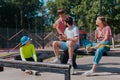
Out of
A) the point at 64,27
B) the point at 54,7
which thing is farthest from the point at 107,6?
the point at 64,27

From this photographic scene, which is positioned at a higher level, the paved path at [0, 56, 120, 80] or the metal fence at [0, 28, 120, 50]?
the paved path at [0, 56, 120, 80]

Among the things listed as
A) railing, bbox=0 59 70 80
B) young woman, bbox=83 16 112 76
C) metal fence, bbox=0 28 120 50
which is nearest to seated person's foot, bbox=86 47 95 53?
young woman, bbox=83 16 112 76

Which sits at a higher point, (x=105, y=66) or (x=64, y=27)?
(x=64, y=27)

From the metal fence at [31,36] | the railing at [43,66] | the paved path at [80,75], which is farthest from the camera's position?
the metal fence at [31,36]

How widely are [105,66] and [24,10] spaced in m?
77.5

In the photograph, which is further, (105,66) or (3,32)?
(3,32)

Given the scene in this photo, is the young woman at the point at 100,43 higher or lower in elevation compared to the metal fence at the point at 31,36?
higher

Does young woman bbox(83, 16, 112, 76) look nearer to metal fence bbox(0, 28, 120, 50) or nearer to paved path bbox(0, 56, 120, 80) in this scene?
paved path bbox(0, 56, 120, 80)

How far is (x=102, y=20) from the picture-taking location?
917 cm

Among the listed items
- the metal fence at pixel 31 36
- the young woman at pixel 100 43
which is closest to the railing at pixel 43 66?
the young woman at pixel 100 43

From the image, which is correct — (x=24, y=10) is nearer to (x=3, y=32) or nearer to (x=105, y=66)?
(x=3, y=32)

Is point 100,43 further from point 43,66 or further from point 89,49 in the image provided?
point 43,66

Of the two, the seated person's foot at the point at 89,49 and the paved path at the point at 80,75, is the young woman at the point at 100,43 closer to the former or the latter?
the seated person's foot at the point at 89,49

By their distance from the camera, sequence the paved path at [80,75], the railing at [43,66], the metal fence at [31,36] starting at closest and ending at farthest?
1. the railing at [43,66]
2. the paved path at [80,75]
3. the metal fence at [31,36]
